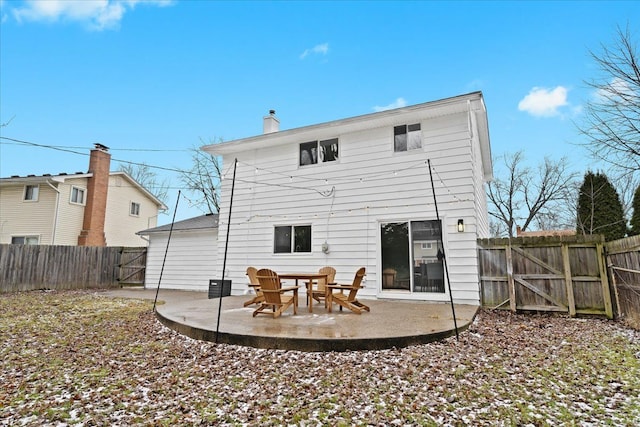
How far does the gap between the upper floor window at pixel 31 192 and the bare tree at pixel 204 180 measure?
7.77 metres

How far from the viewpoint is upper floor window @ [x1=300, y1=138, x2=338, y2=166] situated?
9500mm

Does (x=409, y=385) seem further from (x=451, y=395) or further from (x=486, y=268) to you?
(x=486, y=268)

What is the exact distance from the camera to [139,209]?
65.2 ft

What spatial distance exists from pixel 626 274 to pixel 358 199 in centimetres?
551

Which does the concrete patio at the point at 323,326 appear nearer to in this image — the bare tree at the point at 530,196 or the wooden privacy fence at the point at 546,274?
the wooden privacy fence at the point at 546,274

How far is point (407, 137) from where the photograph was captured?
28.2ft

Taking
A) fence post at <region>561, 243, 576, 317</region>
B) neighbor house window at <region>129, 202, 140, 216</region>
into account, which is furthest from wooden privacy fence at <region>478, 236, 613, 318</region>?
neighbor house window at <region>129, 202, 140, 216</region>

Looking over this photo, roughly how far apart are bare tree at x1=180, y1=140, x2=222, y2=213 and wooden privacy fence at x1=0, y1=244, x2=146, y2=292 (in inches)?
345

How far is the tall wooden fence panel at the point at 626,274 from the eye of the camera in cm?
573

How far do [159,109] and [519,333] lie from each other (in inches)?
672

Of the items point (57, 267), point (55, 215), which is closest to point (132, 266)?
point (57, 267)

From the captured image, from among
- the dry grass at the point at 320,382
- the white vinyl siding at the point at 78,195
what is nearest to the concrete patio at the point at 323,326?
the dry grass at the point at 320,382

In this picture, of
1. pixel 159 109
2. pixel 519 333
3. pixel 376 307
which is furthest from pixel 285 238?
pixel 159 109

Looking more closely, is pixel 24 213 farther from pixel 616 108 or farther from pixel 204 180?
pixel 616 108
